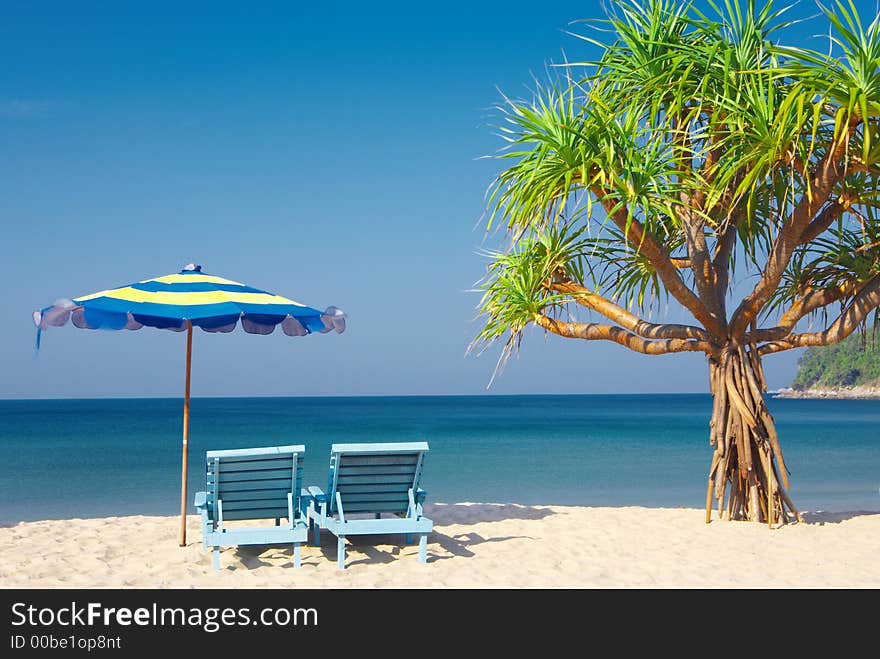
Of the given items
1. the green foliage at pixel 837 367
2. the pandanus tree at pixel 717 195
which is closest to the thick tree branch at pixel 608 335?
the pandanus tree at pixel 717 195

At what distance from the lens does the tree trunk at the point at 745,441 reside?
7.48 m

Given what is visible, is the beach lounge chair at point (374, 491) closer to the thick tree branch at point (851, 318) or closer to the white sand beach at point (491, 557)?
the white sand beach at point (491, 557)

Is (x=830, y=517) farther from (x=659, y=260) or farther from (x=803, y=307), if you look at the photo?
(x=659, y=260)

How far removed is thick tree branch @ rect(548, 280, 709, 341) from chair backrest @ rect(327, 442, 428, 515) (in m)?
2.77

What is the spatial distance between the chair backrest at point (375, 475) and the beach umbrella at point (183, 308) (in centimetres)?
114

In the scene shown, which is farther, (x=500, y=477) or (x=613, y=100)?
(x=500, y=477)

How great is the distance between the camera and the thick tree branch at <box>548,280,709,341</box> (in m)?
7.70

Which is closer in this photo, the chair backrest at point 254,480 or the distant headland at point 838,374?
the chair backrest at point 254,480

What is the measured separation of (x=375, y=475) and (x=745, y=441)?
3.56 metres

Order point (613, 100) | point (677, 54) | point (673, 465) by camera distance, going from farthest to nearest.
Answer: point (673, 465), point (613, 100), point (677, 54)
